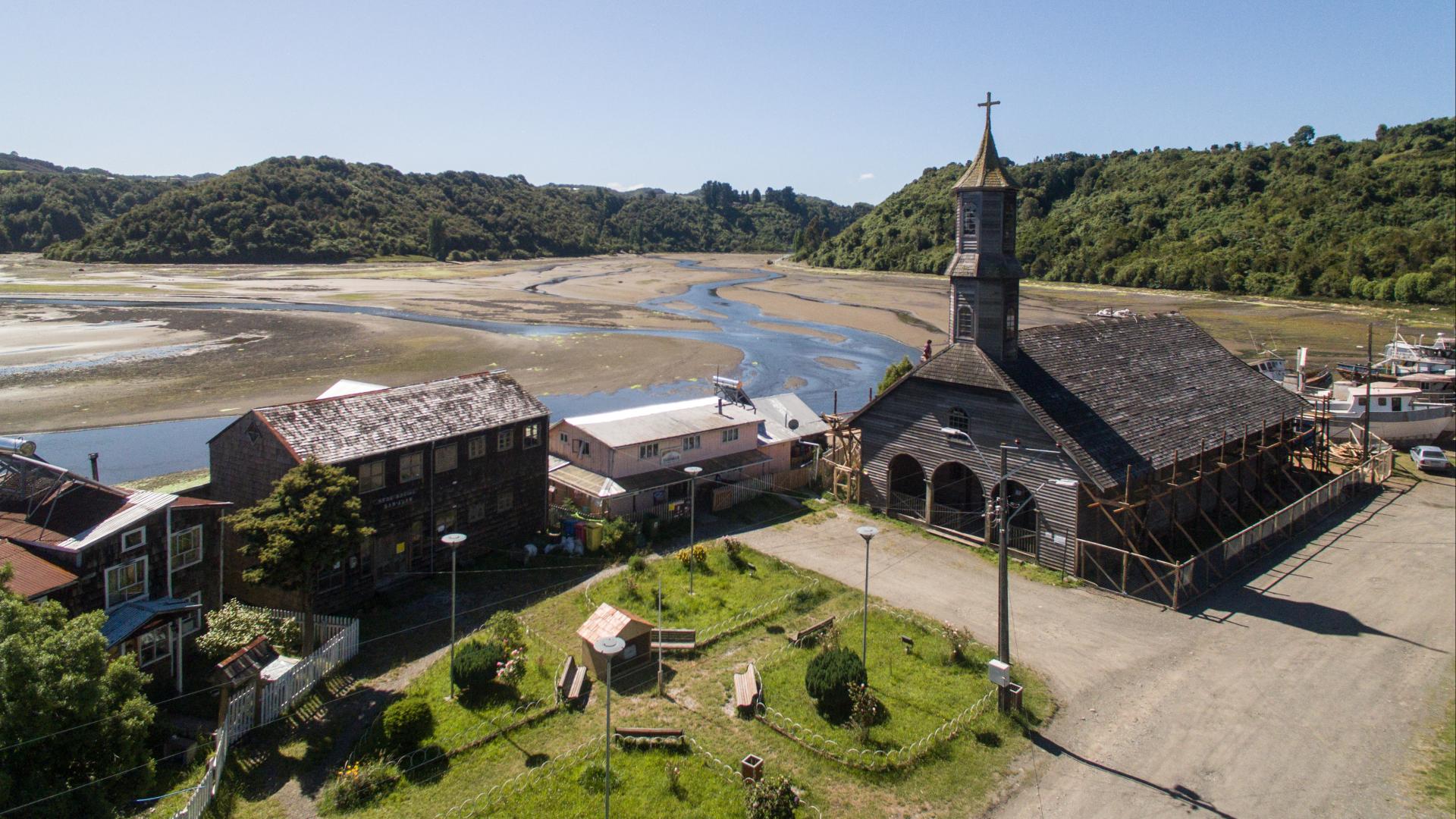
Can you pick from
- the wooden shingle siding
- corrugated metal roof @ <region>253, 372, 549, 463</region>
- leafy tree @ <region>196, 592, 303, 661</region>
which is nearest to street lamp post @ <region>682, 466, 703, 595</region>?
corrugated metal roof @ <region>253, 372, 549, 463</region>

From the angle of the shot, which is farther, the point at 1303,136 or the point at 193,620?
the point at 1303,136

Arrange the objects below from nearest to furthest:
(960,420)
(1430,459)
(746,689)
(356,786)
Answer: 1. (356,786)
2. (746,689)
3. (960,420)
4. (1430,459)

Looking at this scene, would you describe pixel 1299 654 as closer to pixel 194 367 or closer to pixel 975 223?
pixel 975 223

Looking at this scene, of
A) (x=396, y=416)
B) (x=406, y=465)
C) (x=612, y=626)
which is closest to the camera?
(x=612, y=626)

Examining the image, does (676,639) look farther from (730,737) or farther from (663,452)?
(663,452)

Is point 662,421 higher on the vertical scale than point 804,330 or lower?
lower

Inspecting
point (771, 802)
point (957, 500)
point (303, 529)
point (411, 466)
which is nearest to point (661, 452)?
point (411, 466)

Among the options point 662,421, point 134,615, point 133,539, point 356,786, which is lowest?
point 356,786
